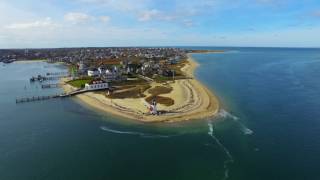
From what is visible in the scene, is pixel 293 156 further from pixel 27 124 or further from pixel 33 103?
pixel 33 103

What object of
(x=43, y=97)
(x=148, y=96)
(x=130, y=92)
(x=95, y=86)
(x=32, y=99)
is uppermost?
(x=95, y=86)

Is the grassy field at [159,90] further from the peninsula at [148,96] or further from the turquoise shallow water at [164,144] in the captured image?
the turquoise shallow water at [164,144]

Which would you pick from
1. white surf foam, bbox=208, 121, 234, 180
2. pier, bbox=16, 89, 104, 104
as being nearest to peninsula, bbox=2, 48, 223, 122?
pier, bbox=16, 89, 104, 104

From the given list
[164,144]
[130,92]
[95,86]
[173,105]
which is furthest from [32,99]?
[164,144]

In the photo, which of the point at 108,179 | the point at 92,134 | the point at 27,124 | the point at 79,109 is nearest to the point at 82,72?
the point at 79,109

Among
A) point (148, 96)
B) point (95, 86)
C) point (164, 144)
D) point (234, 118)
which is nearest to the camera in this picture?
point (164, 144)

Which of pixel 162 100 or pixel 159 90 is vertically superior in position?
pixel 159 90

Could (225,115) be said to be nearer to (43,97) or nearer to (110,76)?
(43,97)

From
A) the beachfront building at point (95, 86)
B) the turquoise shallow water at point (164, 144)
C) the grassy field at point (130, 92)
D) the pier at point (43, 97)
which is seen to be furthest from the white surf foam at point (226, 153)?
the pier at point (43, 97)
